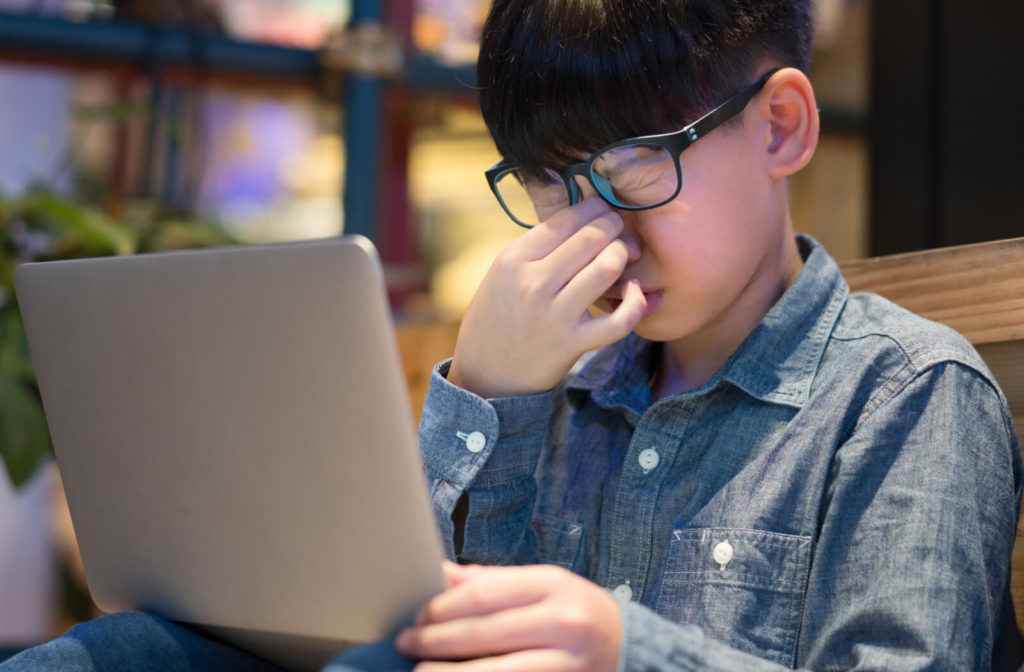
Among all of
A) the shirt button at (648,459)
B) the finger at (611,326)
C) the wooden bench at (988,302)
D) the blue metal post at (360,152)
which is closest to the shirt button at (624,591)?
the shirt button at (648,459)

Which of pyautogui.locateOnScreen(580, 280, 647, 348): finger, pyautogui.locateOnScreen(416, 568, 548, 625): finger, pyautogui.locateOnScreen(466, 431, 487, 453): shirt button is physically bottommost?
pyautogui.locateOnScreen(416, 568, 548, 625): finger

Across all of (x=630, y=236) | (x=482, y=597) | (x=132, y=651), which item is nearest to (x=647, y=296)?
(x=630, y=236)

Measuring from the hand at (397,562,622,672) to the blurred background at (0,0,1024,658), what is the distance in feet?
4.76

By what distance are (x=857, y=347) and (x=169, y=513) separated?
59cm

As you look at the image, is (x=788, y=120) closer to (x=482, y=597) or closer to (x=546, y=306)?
(x=546, y=306)

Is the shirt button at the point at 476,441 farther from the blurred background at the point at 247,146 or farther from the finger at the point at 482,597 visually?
the blurred background at the point at 247,146

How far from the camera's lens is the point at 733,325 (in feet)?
3.27

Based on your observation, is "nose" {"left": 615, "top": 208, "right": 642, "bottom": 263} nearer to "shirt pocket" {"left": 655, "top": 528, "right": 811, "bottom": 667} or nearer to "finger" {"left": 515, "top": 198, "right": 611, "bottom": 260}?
"finger" {"left": 515, "top": 198, "right": 611, "bottom": 260}

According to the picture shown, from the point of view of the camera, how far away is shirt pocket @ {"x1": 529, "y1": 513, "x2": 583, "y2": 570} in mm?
966

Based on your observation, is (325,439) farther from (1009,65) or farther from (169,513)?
(1009,65)

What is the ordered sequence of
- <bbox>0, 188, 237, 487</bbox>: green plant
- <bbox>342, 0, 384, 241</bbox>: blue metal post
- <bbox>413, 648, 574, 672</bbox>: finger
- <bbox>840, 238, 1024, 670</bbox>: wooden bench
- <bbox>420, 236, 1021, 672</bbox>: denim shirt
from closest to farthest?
<bbox>413, 648, 574, 672</bbox>: finger, <bbox>420, 236, 1021, 672</bbox>: denim shirt, <bbox>840, 238, 1024, 670</bbox>: wooden bench, <bbox>0, 188, 237, 487</bbox>: green plant, <bbox>342, 0, 384, 241</bbox>: blue metal post

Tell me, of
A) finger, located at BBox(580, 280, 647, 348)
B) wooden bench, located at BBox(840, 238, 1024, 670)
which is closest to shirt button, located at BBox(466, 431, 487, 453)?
finger, located at BBox(580, 280, 647, 348)

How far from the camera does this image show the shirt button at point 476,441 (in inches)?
34.2

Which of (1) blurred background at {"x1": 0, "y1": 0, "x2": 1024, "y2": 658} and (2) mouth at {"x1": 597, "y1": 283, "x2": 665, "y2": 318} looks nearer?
(2) mouth at {"x1": 597, "y1": 283, "x2": 665, "y2": 318}
